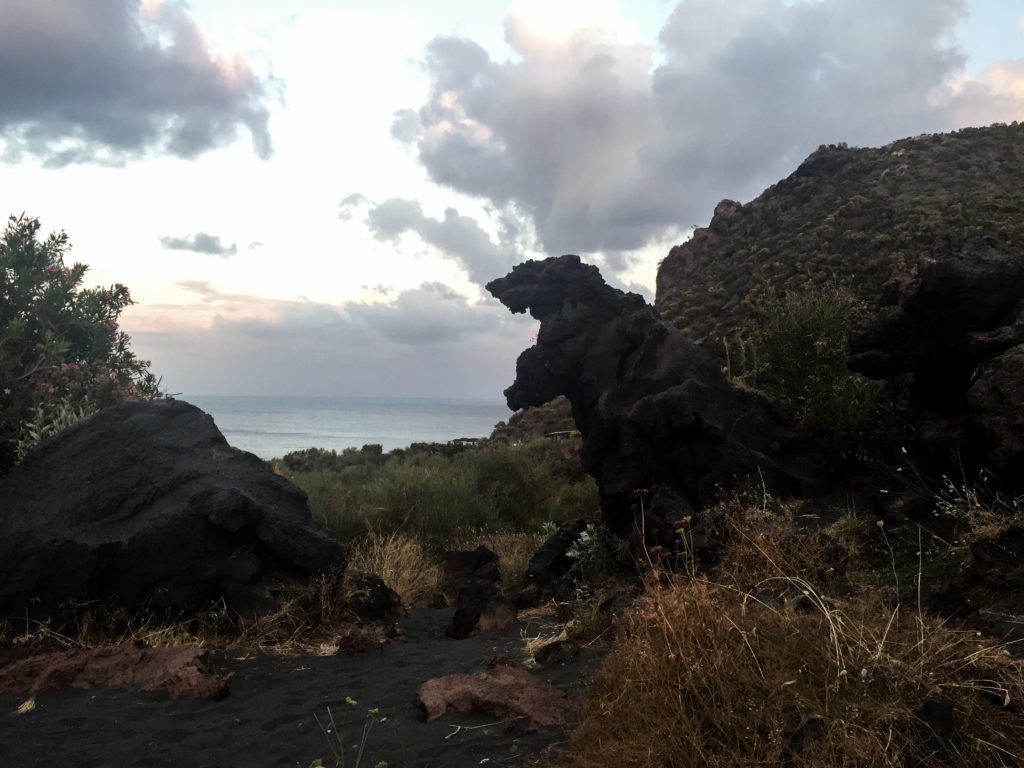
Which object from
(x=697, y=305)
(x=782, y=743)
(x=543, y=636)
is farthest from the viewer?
(x=697, y=305)

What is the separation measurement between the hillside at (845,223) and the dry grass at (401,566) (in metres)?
16.7

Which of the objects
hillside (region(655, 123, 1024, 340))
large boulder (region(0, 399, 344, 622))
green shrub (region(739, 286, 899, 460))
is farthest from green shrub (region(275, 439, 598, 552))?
hillside (region(655, 123, 1024, 340))

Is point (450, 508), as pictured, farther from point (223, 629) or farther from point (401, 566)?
point (223, 629)

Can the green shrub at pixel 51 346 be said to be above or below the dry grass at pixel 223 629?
above

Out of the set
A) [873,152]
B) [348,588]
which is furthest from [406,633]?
[873,152]

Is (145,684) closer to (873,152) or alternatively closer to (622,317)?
(622,317)

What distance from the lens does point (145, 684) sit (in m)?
4.74

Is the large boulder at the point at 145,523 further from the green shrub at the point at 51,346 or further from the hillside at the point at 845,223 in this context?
the hillside at the point at 845,223

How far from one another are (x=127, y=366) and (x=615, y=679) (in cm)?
899

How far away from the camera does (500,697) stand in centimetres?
399

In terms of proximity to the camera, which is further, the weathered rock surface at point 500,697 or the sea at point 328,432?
the sea at point 328,432

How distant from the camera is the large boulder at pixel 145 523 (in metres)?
5.98

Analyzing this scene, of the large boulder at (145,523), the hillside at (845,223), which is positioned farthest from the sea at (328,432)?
the hillside at (845,223)

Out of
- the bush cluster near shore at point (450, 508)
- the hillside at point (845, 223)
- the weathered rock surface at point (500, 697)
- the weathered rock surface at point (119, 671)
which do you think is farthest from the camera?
the hillside at point (845, 223)
